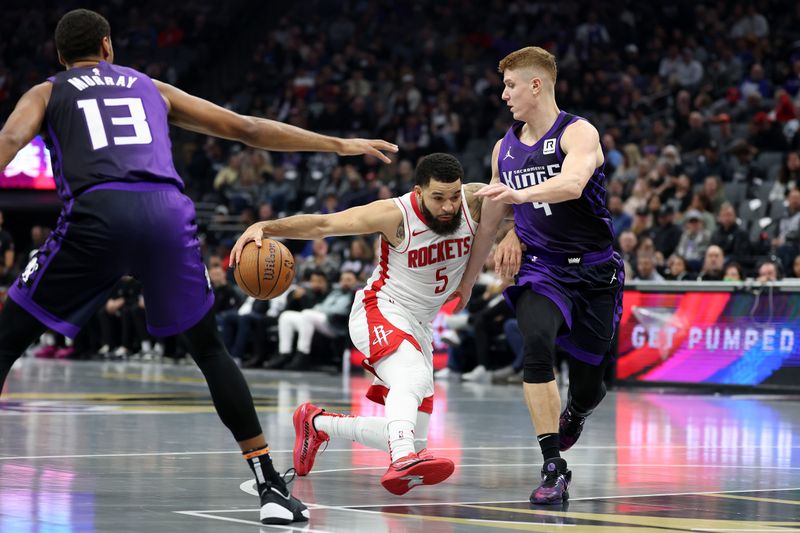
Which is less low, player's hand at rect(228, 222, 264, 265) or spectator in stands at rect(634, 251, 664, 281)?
spectator in stands at rect(634, 251, 664, 281)

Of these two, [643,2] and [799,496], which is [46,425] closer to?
[799,496]

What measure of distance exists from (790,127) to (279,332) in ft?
25.7

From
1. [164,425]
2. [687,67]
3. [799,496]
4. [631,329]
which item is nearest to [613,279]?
[799,496]

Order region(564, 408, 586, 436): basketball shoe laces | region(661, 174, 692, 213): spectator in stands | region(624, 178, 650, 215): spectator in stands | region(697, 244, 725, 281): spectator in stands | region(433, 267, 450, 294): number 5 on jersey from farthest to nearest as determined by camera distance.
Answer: region(624, 178, 650, 215): spectator in stands < region(661, 174, 692, 213): spectator in stands < region(697, 244, 725, 281): spectator in stands < region(564, 408, 586, 436): basketball shoe laces < region(433, 267, 450, 294): number 5 on jersey

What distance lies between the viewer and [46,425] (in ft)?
30.4

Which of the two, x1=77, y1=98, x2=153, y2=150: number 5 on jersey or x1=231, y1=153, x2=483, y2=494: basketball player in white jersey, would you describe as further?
x1=231, y1=153, x2=483, y2=494: basketball player in white jersey

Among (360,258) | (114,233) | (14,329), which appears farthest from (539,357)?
(360,258)

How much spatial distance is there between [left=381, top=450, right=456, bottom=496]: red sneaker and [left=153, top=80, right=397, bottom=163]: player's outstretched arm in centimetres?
142

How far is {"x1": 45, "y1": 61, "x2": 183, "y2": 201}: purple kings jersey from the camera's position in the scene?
200 inches

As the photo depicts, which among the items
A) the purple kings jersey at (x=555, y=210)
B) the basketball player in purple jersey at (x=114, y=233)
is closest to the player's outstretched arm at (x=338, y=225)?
the purple kings jersey at (x=555, y=210)

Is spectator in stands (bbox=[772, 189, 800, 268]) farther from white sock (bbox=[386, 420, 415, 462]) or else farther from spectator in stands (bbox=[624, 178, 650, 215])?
white sock (bbox=[386, 420, 415, 462])

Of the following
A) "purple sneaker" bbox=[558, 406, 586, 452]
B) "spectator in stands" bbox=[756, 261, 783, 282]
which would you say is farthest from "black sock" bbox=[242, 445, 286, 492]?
"spectator in stands" bbox=[756, 261, 783, 282]

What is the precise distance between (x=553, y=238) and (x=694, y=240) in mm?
10177

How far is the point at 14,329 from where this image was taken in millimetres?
5035
